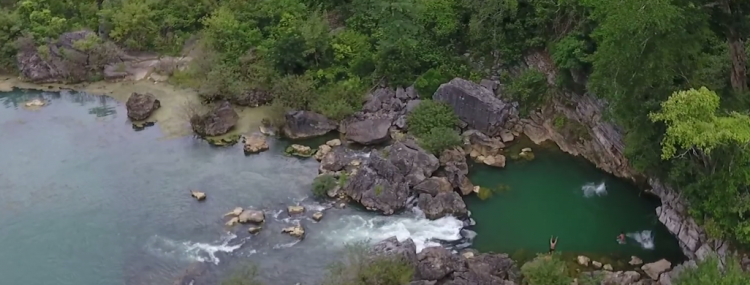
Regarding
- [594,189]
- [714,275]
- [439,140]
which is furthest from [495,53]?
[714,275]

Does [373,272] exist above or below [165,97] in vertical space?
above

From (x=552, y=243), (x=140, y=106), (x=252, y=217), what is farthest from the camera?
(x=140, y=106)

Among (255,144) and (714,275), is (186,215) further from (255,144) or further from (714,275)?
(714,275)

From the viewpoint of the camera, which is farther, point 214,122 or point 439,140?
point 214,122

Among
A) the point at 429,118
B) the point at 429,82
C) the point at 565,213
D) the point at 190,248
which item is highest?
the point at 429,82

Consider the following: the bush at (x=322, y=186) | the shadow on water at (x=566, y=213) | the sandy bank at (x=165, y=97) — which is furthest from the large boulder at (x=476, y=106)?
the sandy bank at (x=165, y=97)

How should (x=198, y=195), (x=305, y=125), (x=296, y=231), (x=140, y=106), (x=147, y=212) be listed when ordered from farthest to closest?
(x=140, y=106) < (x=305, y=125) < (x=198, y=195) < (x=147, y=212) < (x=296, y=231)
